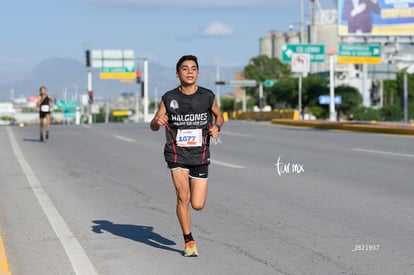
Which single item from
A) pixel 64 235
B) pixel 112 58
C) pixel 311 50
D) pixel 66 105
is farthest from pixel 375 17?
pixel 64 235

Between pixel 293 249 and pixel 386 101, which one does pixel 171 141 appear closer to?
pixel 293 249

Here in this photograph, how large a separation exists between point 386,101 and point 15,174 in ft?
359

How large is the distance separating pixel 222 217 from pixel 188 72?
3.07 m

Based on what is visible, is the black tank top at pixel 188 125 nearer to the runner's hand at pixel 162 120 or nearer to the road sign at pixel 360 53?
the runner's hand at pixel 162 120

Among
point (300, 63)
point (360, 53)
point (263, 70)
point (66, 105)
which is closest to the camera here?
point (66, 105)

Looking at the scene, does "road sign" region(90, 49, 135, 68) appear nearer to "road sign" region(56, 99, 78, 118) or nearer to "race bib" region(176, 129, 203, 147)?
"road sign" region(56, 99, 78, 118)

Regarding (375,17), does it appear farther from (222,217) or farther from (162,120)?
(162,120)

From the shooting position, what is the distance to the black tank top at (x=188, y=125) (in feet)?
25.4

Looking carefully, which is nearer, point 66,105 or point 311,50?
point 66,105

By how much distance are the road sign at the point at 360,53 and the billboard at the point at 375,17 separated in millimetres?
5356

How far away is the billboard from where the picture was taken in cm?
5228

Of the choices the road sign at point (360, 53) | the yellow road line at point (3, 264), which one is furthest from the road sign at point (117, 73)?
the yellow road line at point (3, 264)

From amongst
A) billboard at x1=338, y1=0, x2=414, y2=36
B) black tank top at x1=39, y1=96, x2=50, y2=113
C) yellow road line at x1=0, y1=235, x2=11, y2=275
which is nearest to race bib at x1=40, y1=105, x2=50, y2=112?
black tank top at x1=39, y1=96, x2=50, y2=113

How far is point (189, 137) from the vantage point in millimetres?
7723
